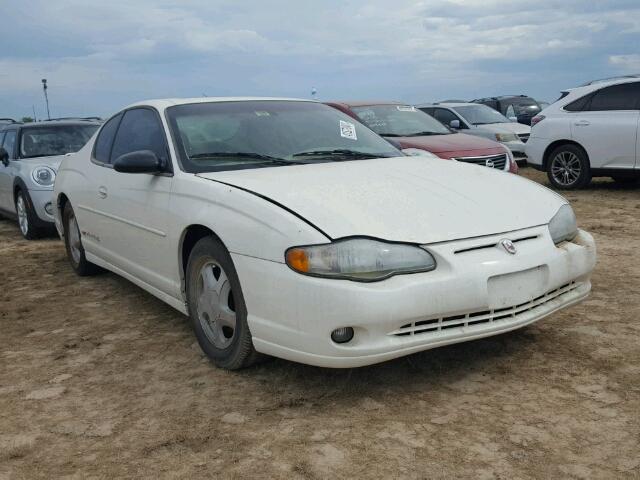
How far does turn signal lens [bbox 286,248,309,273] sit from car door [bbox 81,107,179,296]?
1.15 m

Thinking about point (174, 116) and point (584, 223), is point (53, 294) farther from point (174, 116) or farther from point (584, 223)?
point (584, 223)

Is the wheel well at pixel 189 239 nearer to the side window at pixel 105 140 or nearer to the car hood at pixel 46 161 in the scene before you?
the side window at pixel 105 140

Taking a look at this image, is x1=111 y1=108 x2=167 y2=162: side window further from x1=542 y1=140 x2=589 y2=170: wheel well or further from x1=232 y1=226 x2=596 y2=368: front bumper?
x1=542 y1=140 x2=589 y2=170: wheel well

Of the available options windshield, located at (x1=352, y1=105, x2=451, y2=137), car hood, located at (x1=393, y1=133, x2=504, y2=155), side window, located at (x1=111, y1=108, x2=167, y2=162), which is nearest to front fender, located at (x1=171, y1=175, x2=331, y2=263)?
side window, located at (x1=111, y1=108, x2=167, y2=162)

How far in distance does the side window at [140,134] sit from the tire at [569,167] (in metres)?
7.35

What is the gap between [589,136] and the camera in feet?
33.0

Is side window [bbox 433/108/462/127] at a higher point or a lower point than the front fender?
higher

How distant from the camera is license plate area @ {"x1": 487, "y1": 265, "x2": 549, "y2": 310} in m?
3.11

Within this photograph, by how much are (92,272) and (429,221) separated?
370 centimetres

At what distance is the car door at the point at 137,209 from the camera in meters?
4.04

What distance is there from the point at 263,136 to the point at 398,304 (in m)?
1.75

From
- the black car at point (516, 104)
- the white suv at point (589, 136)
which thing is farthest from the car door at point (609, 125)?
the black car at point (516, 104)

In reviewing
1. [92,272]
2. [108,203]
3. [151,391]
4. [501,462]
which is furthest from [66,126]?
[501,462]

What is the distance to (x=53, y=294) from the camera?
5.51 metres
